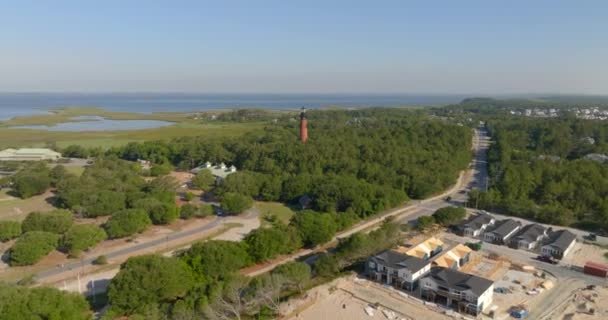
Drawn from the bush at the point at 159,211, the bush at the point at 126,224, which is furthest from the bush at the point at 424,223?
the bush at the point at 126,224

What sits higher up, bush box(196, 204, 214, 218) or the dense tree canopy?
the dense tree canopy

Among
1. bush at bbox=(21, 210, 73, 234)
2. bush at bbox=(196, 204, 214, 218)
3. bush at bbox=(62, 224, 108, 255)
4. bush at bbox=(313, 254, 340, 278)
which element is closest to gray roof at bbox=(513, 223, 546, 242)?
bush at bbox=(313, 254, 340, 278)

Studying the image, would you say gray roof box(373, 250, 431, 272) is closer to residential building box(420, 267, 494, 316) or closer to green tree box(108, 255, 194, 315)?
residential building box(420, 267, 494, 316)

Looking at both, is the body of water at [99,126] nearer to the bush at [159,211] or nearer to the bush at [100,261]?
the bush at [159,211]

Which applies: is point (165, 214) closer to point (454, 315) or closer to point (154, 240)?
point (154, 240)

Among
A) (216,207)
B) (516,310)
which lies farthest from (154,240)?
(516,310)

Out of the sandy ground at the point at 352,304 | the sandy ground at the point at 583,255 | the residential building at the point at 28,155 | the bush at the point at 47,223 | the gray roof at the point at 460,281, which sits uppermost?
the residential building at the point at 28,155

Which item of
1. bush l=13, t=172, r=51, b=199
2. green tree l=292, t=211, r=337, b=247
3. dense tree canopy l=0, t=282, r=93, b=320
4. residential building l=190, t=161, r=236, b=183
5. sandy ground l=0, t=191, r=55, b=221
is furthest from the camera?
residential building l=190, t=161, r=236, b=183
